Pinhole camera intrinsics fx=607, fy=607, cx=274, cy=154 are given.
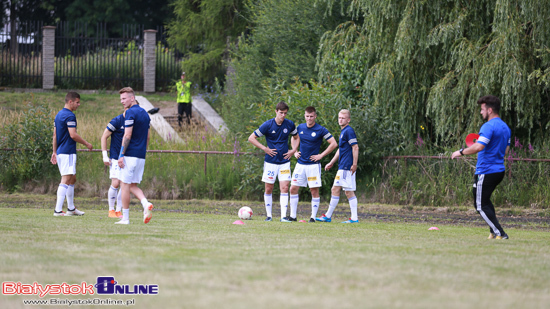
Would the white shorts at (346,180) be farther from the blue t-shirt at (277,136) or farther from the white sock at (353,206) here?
the blue t-shirt at (277,136)

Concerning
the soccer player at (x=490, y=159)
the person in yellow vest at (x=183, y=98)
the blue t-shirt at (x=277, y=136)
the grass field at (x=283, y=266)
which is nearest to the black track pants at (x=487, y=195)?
the soccer player at (x=490, y=159)

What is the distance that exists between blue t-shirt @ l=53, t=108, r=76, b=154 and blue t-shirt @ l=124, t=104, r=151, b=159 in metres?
2.57

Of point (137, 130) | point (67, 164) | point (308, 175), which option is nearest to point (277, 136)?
point (308, 175)

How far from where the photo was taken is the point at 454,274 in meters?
5.15

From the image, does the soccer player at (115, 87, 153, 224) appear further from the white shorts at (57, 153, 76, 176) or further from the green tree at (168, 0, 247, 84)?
the green tree at (168, 0, 247, 84)

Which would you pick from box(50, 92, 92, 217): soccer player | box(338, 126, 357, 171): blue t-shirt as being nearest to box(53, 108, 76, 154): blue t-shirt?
box(50, 92, 92, 217): soccer player

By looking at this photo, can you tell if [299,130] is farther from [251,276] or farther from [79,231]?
[251,276]

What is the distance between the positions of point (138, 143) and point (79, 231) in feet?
5.84

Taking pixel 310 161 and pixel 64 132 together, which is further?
pixel 310 161

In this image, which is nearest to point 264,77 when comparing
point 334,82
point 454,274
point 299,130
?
point 334,82

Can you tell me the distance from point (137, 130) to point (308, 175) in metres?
3.72

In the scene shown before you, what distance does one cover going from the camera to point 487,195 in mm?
8500

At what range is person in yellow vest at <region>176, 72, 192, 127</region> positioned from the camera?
27.0 meters

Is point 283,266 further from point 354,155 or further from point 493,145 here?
point 354,155
